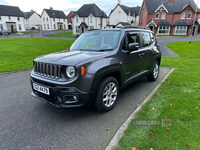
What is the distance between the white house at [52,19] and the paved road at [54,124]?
217 ft

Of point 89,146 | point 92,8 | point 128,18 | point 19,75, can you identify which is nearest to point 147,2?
point 128,18

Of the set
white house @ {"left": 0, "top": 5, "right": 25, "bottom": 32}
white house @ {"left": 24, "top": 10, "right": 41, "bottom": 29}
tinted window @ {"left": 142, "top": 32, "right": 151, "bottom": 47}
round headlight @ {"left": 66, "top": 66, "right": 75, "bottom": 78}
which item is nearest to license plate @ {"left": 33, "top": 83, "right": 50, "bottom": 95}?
round headlight @ {"left": 66, "top": 66, "right": 75, "bottom": 78}

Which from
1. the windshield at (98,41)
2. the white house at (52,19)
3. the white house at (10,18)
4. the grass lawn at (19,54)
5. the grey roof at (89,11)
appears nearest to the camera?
the windshield at (98,41)

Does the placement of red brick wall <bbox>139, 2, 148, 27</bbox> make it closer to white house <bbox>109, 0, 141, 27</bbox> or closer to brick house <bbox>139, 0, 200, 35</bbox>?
brick house <bbox>139, 0, 200, 35</bbox>

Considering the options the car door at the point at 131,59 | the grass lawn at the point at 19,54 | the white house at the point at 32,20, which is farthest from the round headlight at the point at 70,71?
the white house at the point at 32,20

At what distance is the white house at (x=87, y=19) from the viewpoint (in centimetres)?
4375

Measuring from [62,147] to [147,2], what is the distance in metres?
51.8

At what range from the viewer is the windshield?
12.6 feet

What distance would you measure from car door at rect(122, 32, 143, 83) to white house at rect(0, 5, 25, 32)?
199 feet

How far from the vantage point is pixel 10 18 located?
52375 mm

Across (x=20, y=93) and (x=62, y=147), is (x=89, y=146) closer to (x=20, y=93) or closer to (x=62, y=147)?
(x=62, y=147)

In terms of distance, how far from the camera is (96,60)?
10.2 feet

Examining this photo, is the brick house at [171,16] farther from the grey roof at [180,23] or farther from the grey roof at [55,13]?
the grey roof at [55,13]

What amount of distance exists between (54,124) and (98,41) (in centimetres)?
248
